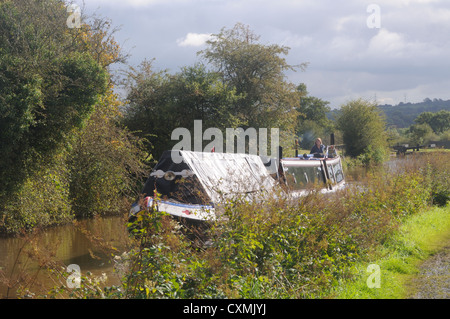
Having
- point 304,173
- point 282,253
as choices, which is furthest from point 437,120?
point 282,253

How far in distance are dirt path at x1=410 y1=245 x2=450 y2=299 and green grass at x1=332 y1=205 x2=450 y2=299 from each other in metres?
0.10

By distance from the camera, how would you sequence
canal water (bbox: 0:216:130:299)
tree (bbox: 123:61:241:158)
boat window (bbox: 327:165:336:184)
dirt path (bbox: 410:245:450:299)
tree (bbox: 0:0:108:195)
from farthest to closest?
tree (bbox: 123:61:241:158), boat window (bbox: 327:165:336:184), tree (bbox: 0:0:108:195), canal water (bbox: 0:216:130:299), dirt path (bbox: 410:245:450:299)

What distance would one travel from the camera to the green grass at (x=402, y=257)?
21.6 ft

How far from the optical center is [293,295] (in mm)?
5613

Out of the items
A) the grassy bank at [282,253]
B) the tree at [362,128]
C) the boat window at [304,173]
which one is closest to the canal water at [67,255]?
the grassy bank at [282,253]

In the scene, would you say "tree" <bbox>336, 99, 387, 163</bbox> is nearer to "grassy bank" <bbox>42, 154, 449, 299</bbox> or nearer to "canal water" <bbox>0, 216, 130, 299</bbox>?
"canal water" <bbox>0, 216, 130, 299</bbox>

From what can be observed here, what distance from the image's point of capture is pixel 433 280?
745cm

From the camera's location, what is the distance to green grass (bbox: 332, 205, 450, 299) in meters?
6.58

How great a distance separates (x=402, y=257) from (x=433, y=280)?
1.22 m

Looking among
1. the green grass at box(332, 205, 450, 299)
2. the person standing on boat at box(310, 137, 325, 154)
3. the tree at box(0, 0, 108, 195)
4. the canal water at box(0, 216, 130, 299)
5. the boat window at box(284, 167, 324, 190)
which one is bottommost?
the canal water at box(0, 216, 130, 299)

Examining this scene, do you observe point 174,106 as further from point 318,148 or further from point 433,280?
point 433,280

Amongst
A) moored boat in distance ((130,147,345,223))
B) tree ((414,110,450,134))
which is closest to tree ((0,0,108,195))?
moored boat in distance ((130,147,345,223))
